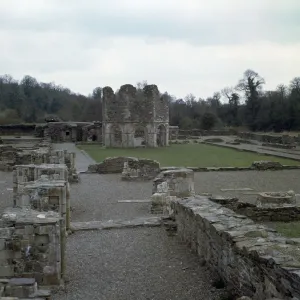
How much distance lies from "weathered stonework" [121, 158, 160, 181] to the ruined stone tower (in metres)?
18.2

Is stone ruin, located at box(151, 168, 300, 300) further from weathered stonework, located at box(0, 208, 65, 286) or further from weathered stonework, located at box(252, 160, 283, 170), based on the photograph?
weathered stonework, located at box(252, 160, 283, 170)

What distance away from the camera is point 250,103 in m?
64.4

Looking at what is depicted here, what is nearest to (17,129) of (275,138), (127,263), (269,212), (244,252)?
(275,138)

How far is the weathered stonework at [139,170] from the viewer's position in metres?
21.3

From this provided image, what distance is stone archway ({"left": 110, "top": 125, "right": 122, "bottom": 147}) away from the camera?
134 ft

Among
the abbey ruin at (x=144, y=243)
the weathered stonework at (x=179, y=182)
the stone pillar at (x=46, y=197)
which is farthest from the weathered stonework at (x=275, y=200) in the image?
the stone pillar at (x=46, y=197)

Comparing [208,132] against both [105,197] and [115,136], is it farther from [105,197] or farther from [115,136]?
[105,197]

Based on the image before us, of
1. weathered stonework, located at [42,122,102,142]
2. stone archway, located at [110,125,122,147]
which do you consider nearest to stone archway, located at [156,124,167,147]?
stone archway, located at [110,125,122,147]

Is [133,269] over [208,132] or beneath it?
beneath

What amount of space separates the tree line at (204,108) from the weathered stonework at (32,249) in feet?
164

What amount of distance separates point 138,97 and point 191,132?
728 inches

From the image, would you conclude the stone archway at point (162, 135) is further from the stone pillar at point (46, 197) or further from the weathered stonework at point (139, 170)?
the stone pillar at point (46, 197)

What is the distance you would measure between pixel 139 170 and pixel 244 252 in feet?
52.1

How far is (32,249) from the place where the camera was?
6.57 m
